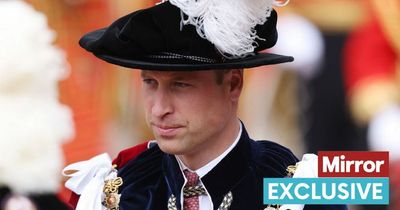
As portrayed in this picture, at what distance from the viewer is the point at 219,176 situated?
2771mm

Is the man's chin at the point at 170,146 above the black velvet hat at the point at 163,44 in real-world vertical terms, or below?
below

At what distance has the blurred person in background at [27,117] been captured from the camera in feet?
11.0

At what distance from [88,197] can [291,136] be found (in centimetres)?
197

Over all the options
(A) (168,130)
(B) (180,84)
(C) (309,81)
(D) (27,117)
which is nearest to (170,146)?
(A) (168,130)

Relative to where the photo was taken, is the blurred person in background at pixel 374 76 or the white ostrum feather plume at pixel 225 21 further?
the blurred person in background at pixel 374 76

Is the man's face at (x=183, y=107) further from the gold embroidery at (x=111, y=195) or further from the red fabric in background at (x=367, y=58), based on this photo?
the red fabric in background at (x=367, y=58)

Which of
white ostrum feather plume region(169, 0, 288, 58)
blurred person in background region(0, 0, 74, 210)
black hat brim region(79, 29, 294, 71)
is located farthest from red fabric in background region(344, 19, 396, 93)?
white ostrum feather plume region(169, 0, 288, 58)

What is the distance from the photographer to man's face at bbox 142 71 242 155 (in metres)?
2.64

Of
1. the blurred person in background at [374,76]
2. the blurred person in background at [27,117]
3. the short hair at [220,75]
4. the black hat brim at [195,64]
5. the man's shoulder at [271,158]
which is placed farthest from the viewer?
the blurred person in background at [374,76]

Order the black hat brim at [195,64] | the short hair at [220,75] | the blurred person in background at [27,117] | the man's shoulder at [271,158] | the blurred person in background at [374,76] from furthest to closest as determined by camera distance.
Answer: the blurred person in background at [374,76], the blurred person in background at [27,117], the man's shoulder at [271,158], the short hair at [220,75], the black hat brim at [195,64]

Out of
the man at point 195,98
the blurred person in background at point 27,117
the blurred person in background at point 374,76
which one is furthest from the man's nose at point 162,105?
the blurred person in background at point 374,76

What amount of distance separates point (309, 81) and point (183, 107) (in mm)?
2094

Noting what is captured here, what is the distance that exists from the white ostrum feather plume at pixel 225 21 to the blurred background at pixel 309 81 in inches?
A: 75.1

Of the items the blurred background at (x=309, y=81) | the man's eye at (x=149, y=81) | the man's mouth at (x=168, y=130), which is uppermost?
the blurred background at (x=309, y=81)
